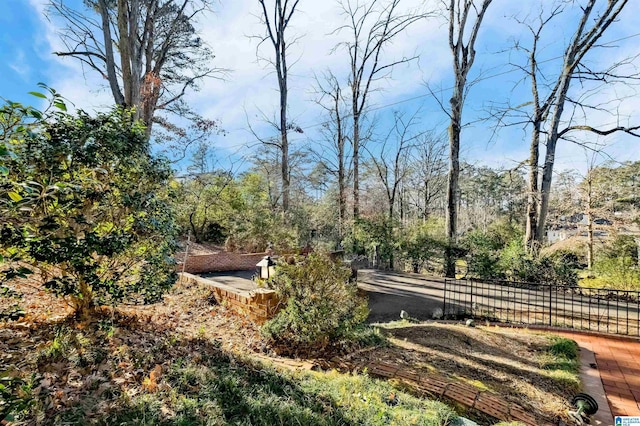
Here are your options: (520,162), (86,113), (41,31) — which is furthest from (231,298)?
(520,162)

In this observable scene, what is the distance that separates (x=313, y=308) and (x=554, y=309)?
6.26 metres

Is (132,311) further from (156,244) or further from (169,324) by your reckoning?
(156,244)

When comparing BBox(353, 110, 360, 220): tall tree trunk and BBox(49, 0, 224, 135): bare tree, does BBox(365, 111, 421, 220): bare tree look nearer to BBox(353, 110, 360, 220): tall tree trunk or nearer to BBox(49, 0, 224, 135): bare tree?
BBox(353, 110, 360, 220): tall tree trunk

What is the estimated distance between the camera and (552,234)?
21.9 meters

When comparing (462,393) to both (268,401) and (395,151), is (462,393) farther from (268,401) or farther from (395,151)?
(395,151)

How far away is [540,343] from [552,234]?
2116 cm

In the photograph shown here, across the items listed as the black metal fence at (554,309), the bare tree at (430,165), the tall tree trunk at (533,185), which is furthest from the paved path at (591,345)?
the bare tree at (430,165)

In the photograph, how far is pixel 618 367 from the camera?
14.7 ft

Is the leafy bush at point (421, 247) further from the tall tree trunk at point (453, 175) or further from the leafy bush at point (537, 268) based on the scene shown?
the leafy bush at point (537, 268)

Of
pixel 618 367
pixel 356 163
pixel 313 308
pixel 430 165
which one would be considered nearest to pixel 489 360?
pixel 618 367

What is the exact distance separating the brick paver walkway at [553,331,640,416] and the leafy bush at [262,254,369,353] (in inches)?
119

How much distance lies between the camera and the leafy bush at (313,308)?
3.89 metres

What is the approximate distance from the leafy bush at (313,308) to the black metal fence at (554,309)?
3.89m

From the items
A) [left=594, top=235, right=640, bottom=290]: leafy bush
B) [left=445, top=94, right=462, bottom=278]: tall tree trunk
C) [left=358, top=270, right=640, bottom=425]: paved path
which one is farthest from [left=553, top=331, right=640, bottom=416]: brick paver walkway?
[left=445, top=94, right=462, bottom=278]: tall tree trunk
